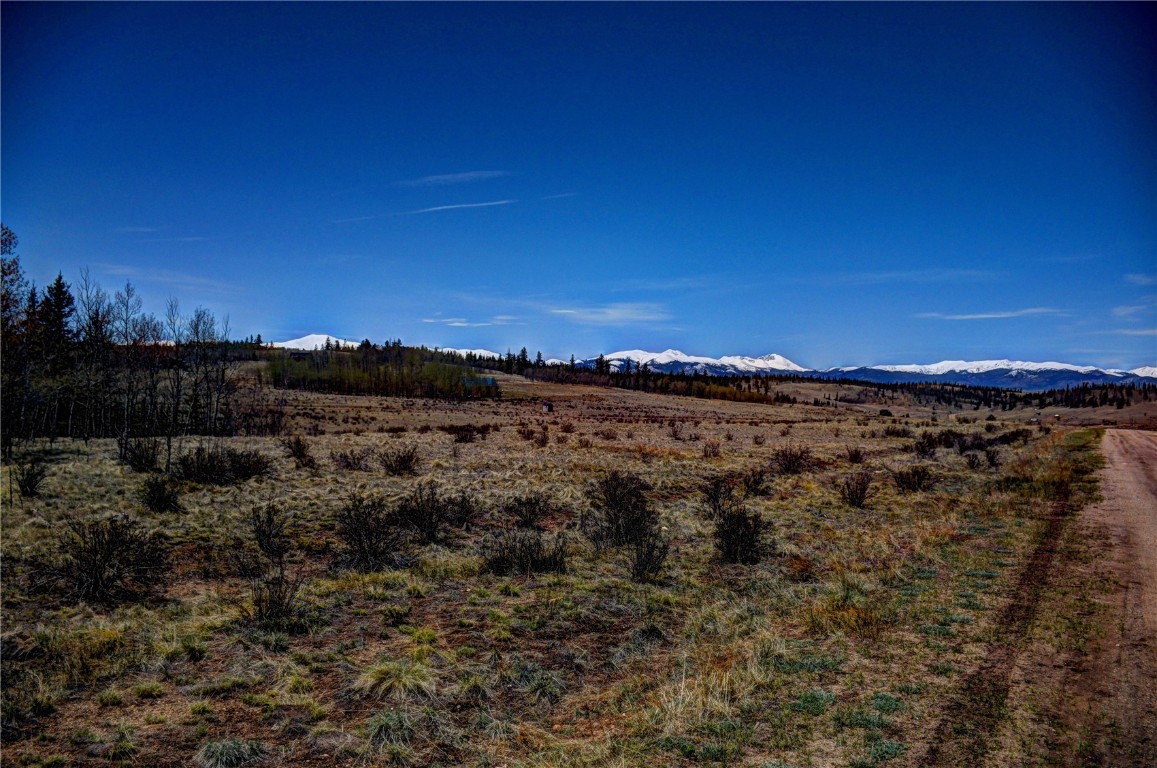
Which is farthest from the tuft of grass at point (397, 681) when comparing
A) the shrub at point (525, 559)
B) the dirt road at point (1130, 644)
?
the dirt road at point (1130, 644)

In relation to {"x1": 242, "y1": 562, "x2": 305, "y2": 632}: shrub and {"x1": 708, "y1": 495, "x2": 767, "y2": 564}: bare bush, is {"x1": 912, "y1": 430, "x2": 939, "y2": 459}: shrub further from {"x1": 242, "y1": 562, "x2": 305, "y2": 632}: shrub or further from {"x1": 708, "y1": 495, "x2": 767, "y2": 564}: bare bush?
{"x1": 242, "y1": 562, "x2": 305, "y2": 632}: shrub

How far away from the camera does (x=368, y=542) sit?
37.7ft

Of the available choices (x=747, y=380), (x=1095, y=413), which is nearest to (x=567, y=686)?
(x=1095, y=413)

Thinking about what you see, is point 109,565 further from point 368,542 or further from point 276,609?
point 368,542

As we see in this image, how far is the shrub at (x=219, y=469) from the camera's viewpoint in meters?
17.0

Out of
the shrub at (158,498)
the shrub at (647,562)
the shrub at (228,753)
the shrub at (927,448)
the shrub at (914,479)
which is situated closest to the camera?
the shrub at (228,753)

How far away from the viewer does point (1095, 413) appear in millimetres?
87750

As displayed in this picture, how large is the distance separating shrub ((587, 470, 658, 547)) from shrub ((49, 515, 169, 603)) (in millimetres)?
8602

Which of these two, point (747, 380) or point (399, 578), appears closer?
point (399, 578)

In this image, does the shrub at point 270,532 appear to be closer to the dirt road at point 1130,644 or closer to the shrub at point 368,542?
the shrub at point 368,542

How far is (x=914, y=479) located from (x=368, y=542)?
1806 centimetres

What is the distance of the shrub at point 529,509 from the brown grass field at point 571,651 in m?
0.68

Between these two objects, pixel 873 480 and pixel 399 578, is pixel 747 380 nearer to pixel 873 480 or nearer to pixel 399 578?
pixel 873 480

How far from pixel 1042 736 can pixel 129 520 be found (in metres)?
16.5
